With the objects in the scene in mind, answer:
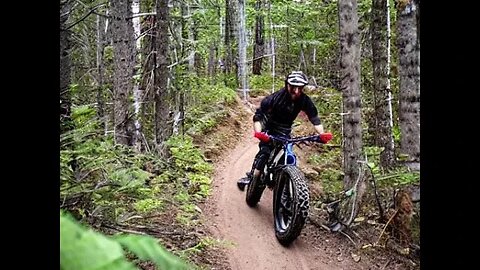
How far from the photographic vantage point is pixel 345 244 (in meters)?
6.82

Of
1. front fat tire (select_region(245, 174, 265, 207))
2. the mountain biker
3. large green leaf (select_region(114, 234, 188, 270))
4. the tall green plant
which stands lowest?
front fat tire (select_region(245, 174, 265, 207))

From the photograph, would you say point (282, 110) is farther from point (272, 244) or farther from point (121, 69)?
point (121, 69)

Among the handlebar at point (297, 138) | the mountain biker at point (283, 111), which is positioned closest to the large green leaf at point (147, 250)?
the handlebar at point (297, 138)

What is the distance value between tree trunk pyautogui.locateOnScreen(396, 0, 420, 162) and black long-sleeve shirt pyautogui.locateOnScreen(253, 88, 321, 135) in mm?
1547

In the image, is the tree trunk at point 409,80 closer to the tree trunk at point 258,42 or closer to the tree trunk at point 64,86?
the tree trunk at point 64,86

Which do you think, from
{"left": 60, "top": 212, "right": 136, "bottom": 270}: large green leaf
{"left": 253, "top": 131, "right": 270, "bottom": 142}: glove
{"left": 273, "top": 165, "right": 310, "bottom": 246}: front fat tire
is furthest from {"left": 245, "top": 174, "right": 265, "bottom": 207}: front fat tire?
{"left": 60, "top": 212, "right": 136, "bottom": 270}: large green leaf

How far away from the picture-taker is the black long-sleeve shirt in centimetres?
684

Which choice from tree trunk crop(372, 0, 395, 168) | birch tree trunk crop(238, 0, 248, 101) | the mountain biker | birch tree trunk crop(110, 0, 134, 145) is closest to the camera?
the mountain biker

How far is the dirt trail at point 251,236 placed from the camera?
6.37 m

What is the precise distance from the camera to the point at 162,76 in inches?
377

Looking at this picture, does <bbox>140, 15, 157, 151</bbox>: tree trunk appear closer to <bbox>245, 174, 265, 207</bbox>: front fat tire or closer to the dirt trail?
the dirt trail

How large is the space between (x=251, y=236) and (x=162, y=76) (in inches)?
159
